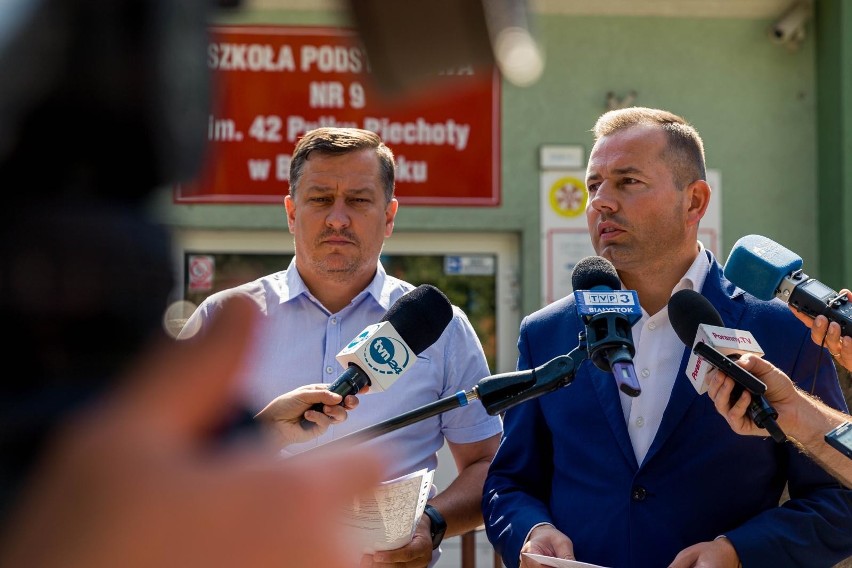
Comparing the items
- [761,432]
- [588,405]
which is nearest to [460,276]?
[588,405]

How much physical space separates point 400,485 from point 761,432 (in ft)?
2.72

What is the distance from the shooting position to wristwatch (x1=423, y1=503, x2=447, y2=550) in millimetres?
2961

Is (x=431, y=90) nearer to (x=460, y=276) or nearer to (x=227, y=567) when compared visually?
(x=227, y=567)

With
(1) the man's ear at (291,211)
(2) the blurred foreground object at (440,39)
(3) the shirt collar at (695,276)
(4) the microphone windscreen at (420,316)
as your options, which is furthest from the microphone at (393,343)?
(2) the blurred foreground object at (440,39)

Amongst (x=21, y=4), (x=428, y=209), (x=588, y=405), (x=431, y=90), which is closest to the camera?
(x=21, y=4)

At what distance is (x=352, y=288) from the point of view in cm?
344

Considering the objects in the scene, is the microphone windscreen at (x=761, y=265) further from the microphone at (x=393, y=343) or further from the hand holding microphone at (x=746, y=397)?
the microphone at (x=393, y=343)

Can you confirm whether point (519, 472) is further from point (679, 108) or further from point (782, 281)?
point (679, 108)

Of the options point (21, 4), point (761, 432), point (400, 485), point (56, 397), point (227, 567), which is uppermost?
point (21, 4)

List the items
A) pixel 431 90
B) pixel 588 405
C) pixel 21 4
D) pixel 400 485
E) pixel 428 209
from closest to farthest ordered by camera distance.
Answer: pixel 21 4 → pixel 431 90 → pixel 400 485 → pixel 588 405 → pixel 428 209

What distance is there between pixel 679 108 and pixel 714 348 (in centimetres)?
575

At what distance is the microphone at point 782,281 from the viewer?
7.45 feet

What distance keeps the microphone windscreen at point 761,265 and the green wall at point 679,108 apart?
487 cm

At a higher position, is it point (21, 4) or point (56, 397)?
point (21, 4)
